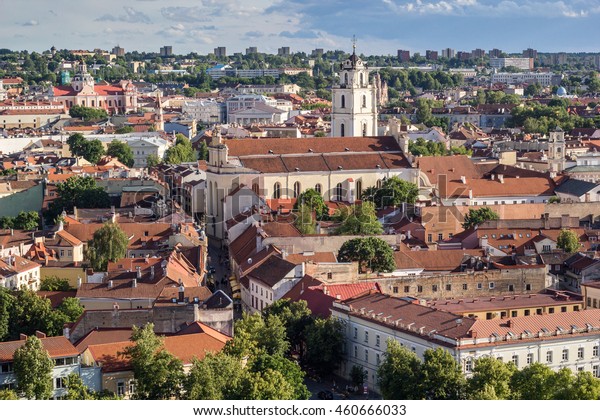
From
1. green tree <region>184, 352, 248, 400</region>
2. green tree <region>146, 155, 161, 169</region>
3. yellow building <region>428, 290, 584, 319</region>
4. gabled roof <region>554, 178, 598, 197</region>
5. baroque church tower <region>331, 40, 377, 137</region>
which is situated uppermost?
baroque church tower <region>331, 40, 377, 137</region>

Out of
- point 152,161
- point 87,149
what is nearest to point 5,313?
point 152,161

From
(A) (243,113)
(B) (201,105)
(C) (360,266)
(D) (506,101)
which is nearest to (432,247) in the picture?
(C) (360,266)

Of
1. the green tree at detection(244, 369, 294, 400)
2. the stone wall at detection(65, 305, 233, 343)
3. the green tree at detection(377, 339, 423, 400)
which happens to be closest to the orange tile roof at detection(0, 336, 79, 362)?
the stone wall at detection(65, 305, 233, 343)

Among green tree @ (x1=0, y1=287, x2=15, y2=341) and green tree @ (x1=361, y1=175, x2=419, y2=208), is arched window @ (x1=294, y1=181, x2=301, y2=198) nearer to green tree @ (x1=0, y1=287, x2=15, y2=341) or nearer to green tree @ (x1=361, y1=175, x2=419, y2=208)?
green tree @ (x1=361, y1=175, x2=419, y2=208)

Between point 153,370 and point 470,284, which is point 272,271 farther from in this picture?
point 153,370

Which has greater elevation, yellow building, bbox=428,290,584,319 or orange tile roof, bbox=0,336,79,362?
orange tile roof, bbox=0,336,79,362

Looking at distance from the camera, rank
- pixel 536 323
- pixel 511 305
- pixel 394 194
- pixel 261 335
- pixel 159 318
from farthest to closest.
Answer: pixel 394 194, pixel 511 305, pixel 159 318, pixel 261 335, pixel 536 323
